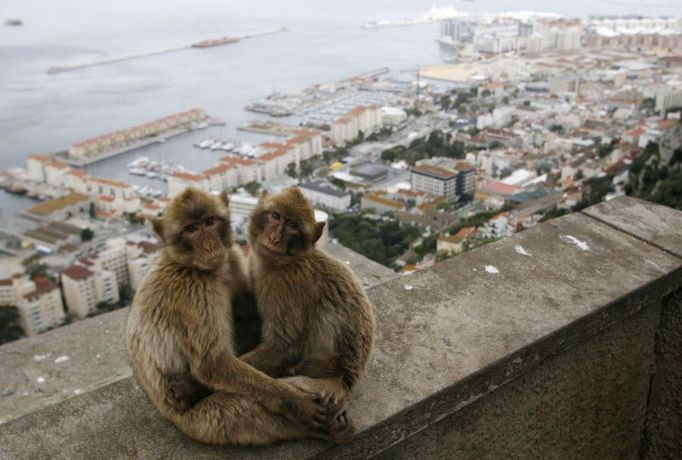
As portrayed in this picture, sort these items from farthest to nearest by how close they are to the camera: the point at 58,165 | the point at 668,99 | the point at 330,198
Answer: the point at 668,99
the point at 58,165
the point at 330,198

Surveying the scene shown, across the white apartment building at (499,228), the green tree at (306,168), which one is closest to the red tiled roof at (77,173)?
the green tree at (306,168)

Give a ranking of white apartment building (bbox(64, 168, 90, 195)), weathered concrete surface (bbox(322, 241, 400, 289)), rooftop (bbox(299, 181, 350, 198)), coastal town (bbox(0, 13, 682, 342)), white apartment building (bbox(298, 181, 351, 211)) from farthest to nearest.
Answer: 1. white apartment building (bbox(64, 168, 90, 195))
2. rooftop (bbox(299, 181, 350, 198))
3. white apartment building (bbox(298, 181, 351, 211))
4. coastal town (bbox(0, 13, 682, 342))
5. weathered concrete surface (bbox(322, 241, 400, 289))

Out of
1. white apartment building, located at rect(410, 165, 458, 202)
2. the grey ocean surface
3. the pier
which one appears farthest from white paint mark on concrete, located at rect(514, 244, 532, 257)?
the pier

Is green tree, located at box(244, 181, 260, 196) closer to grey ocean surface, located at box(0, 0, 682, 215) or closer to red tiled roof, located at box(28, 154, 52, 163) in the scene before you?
grey ocean surface, located at box(0, 0, 682, 215)

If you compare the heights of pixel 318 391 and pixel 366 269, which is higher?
pixel 318 391

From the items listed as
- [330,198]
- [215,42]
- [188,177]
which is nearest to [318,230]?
[330,198]

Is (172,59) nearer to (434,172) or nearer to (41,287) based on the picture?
(434,172)
